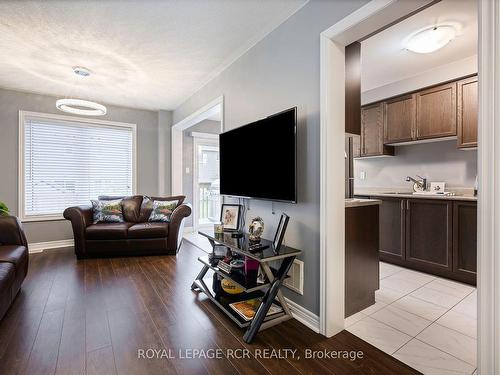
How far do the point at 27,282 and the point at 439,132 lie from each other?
511 centimetres

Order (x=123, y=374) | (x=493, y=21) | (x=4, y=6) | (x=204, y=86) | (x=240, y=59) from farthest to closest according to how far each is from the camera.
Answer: (x=204, y=86) < (x=240, y=59) < (x=4, y=6) < (x=123, y=374) < (x=493, y=21)

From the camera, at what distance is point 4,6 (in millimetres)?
2102

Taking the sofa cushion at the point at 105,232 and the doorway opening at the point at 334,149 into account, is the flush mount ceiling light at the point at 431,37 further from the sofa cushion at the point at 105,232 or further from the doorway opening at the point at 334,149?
the sofa cushion at the point at 105,232

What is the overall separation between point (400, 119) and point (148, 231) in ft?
12.9

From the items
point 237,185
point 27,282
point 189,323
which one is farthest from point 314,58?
point 27,282

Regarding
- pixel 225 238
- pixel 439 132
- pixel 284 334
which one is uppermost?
pixel 439 132

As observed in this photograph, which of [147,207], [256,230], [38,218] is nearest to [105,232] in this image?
[147,207]

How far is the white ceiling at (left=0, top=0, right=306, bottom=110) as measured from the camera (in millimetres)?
2135

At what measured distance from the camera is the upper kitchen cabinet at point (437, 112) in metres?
3.10

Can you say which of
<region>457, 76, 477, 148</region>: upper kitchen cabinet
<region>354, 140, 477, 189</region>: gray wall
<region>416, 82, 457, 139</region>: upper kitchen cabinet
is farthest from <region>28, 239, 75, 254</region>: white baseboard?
<region>457, 76, 477, 148</region>: upper kitchen cabinet

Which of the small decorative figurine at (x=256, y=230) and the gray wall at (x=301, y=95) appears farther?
the small decorative figurine at (x=256, y=230)

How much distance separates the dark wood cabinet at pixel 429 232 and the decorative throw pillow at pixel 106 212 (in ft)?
13.7

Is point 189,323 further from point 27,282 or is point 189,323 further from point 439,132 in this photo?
point 439,132

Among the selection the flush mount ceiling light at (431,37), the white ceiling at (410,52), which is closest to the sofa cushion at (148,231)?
the white ceiling at (410,52)
